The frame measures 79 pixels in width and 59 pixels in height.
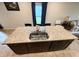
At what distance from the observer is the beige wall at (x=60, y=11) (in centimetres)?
144

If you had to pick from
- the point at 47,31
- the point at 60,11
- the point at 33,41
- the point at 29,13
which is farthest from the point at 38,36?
the point at 60,11

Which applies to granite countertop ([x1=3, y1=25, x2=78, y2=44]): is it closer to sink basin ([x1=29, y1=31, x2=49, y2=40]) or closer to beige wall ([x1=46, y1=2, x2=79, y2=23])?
sink basin ([x1=29, y1=31, x2=49, y2=40])

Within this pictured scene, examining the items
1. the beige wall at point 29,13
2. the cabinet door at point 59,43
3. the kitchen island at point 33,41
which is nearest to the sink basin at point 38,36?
the kitchen island at point 33,41

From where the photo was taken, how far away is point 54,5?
4.68 ft

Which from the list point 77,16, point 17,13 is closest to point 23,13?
point 17,13

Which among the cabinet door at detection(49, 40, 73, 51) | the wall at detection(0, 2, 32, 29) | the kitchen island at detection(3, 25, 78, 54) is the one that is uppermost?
the wall at detection(0, 2, 32, 29)

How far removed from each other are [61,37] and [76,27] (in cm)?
57

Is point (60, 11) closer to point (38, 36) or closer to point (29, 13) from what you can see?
point (29, 13)

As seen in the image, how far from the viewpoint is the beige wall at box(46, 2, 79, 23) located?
144 cm

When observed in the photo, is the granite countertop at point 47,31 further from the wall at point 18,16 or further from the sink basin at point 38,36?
the wall at point 18,16

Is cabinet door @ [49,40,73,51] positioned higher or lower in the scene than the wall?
lower

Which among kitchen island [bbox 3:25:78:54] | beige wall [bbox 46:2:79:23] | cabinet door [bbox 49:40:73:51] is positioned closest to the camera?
beige wall [bbox 46:2:79:23]

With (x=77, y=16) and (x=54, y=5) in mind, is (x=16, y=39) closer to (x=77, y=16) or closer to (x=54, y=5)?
(x=54, y=5)

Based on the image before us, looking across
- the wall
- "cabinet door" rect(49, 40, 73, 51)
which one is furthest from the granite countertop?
the wall
